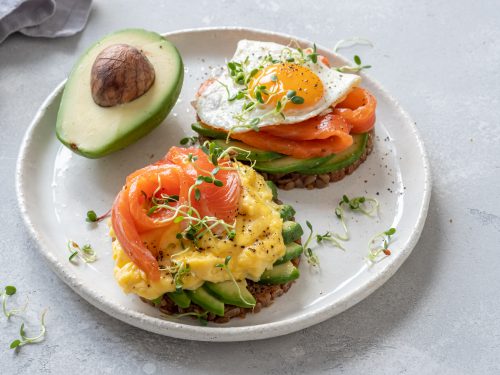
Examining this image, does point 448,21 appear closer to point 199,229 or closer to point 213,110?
point 213,110

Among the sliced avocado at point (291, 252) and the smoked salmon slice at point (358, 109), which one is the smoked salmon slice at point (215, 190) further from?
the smoked salmon slice at point (358, 109)

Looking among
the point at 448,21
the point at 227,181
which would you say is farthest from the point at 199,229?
the point at 448,21

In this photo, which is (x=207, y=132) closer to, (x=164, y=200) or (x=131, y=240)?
(x=164, y=200)

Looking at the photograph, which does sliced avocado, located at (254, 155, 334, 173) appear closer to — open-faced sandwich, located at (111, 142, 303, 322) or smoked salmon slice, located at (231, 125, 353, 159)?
smoked salmon slice, located at (231, 125, 353, 159)

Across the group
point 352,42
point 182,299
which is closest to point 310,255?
point 182,299

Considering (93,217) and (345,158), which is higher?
(345,158)

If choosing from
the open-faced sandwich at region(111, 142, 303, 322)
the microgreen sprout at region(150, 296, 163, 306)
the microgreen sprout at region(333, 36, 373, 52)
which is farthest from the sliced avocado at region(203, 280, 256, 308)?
the microgreen sprout at region(333, 36, 373, 52)
